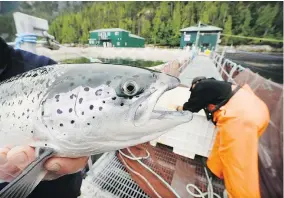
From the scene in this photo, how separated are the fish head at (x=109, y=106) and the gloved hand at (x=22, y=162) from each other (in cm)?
10

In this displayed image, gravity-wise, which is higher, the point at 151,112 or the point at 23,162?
the point at 151,112

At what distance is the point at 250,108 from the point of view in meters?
1.57

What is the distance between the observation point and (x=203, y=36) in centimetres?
2038

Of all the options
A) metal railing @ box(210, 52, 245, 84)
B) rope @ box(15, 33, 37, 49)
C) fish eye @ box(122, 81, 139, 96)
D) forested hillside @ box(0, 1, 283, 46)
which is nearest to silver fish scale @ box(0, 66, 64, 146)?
fish eye @ box(122, 81, 139, 96)

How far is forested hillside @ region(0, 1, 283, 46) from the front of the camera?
63.6 ft

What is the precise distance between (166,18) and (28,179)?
21.9m

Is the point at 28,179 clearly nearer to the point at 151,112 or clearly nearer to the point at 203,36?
the point at 151,112

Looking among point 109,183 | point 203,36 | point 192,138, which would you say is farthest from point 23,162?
point 203,36

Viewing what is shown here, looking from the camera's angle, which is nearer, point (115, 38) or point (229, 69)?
point (229, 69)

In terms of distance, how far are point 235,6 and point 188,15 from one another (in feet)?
32.2

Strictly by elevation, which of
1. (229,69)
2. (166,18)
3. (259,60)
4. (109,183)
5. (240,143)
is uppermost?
(166,18)

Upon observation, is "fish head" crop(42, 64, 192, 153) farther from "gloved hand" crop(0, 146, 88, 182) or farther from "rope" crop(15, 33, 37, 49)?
"rope" crop(15, 33, 37, 49)

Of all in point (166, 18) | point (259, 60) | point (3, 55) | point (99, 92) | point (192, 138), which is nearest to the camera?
point (99, 92)

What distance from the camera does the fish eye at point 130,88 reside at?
65 centimetres
